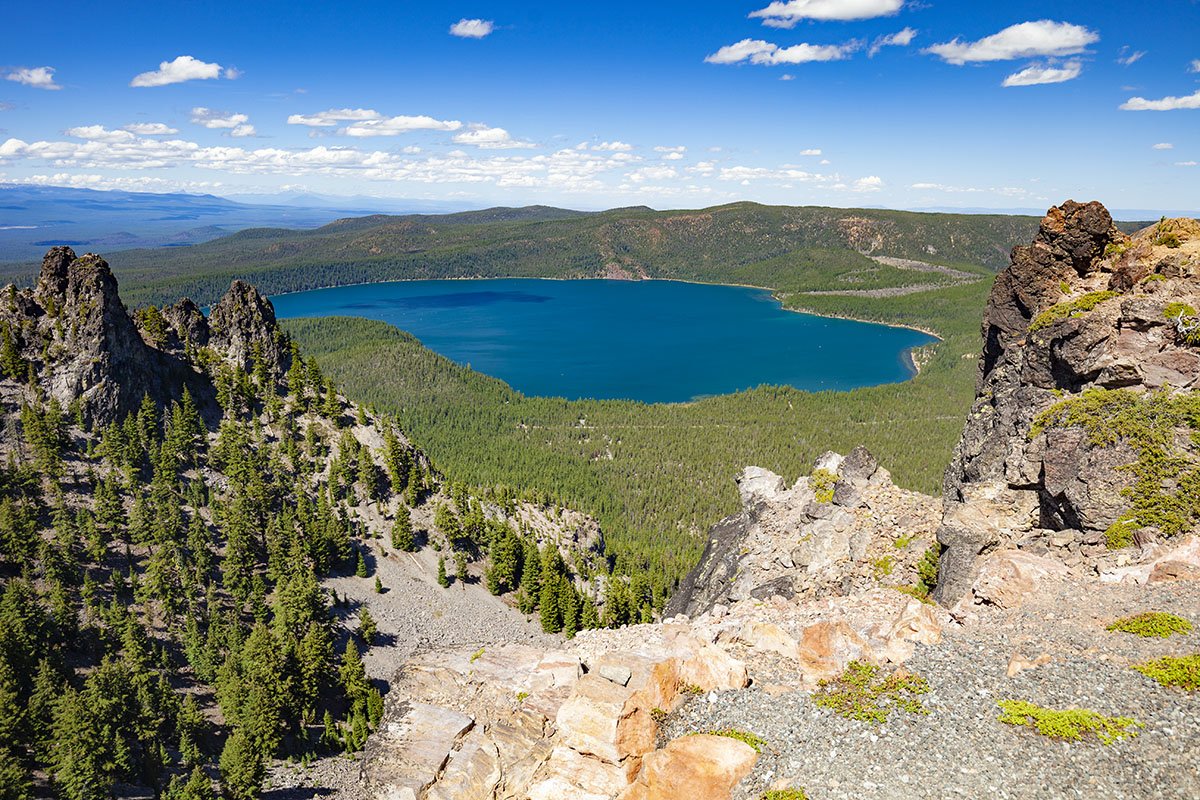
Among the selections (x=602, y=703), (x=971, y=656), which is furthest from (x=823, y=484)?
(x=602, y=703)

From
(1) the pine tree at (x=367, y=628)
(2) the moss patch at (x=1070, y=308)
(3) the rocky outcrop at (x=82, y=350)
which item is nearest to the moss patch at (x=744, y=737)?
(2) the moss patch at (x=1070, y=308)

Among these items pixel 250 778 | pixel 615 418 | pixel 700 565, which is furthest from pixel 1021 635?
pixel 615 418

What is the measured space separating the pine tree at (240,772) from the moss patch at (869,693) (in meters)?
43.3

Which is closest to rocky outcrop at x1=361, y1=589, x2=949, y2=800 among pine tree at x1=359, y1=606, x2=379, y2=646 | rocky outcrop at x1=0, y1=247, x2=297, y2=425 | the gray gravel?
the gray gravel

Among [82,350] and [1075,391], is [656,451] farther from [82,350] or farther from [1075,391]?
[1075,391]

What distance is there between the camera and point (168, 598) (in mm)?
66000

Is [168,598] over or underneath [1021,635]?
underneath

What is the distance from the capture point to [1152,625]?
24.4 meters

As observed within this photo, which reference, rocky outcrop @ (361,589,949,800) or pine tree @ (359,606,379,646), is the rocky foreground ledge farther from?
pine tree @ (359,606,379,646)

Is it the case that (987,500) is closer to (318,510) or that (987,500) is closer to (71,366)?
(318,510)

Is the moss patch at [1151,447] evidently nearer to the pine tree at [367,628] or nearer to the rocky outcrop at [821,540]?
the rocky outcrop at [821,540]

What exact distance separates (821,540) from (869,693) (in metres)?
23.1

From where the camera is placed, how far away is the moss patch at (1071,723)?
66.5 feet

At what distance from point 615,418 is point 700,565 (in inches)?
5071
